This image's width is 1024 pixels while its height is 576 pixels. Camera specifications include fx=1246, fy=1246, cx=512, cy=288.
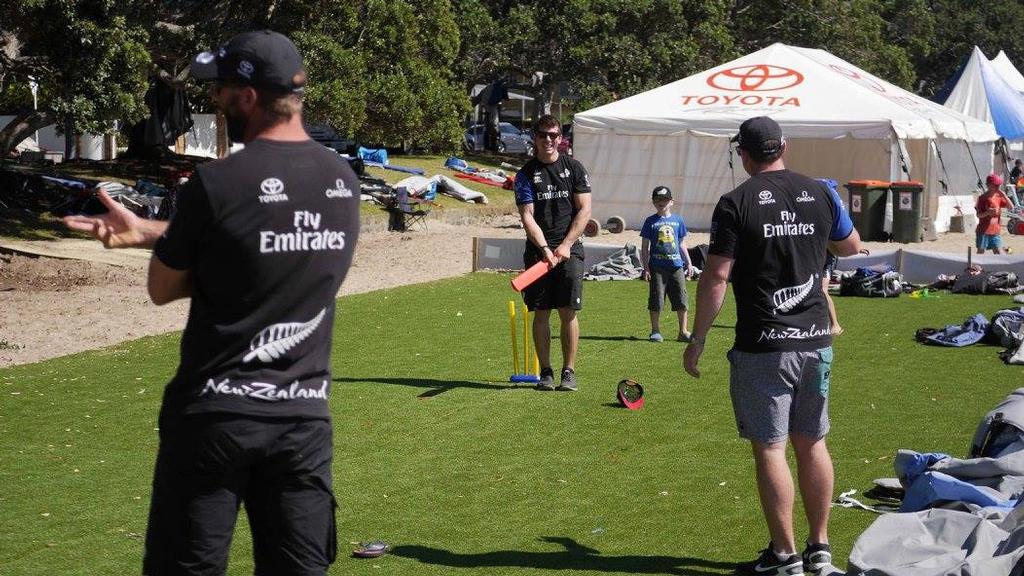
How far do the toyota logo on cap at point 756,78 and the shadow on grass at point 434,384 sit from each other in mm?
19655

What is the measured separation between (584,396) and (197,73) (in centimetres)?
682

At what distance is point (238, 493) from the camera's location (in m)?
3.46

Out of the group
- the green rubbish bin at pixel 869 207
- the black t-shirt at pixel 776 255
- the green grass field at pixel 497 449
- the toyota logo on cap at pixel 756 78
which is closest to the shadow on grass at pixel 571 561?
the green grass field at pixel 497 449

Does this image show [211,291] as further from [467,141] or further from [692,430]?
[467,141]

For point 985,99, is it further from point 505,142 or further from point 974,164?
point 505,142

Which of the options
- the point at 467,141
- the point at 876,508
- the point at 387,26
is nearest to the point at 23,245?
the point at 387,26

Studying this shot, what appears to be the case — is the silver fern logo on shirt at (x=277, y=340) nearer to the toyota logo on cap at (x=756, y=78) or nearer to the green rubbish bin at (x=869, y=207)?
the green rubbish bin at (x=869, y=207)

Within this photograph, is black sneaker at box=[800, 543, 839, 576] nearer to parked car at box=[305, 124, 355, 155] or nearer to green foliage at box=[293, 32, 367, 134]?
green foliage at box=[293, 32, 367, 134]

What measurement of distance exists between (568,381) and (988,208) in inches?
504

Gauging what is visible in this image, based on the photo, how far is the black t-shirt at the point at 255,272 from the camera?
3.30 metres

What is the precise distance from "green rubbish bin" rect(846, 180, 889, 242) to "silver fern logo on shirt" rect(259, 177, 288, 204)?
24.7 meters

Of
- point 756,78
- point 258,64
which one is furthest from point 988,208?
point 258,64

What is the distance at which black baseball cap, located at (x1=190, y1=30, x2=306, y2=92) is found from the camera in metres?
3.40

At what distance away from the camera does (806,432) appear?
5.51m
